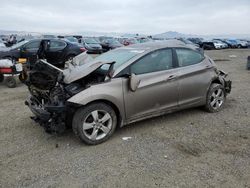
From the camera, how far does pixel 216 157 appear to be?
3.88 m

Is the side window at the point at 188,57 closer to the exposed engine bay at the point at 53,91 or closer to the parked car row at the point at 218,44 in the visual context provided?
the exposed engine bay at the point at 53,91

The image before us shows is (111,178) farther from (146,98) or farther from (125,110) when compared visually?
(146,98)

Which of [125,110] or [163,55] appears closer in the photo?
[125,110]

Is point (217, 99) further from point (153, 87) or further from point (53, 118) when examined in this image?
point (53, 118)

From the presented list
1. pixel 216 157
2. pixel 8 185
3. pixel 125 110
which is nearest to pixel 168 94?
pixel 125 110

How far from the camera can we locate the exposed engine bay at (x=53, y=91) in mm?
4141

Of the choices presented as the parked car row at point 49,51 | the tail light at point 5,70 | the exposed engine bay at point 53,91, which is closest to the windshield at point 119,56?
the exposed engine bay at point 53,91

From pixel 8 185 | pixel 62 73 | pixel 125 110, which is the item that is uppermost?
pixel 62 73

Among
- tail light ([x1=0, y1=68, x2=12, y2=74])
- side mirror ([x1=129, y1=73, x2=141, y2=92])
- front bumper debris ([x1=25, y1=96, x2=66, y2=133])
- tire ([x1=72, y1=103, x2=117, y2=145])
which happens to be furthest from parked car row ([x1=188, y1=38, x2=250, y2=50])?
front bumper debris ([x1=25, y1=96, x2=66, y2=133])

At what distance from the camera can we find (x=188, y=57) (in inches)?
215

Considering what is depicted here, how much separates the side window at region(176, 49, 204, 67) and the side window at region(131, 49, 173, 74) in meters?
0.23

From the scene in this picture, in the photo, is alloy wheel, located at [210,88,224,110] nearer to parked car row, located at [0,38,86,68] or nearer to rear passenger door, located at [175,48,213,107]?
rear passenger door, located at [175,48,213,107]

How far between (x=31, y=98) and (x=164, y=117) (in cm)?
259

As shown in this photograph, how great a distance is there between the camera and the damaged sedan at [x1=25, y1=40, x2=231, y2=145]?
418cm
